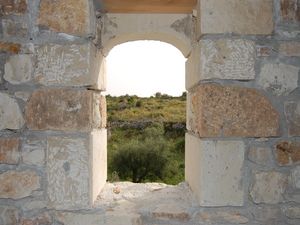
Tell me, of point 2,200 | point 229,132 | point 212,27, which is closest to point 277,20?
point 212,27

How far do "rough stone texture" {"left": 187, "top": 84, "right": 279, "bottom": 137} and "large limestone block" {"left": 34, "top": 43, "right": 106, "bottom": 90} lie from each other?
2.44 ft

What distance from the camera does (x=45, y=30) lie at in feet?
7.09

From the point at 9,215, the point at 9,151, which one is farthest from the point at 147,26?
the point at 9,215

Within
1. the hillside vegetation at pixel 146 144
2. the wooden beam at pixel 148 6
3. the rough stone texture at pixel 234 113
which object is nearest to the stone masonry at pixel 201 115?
the rough stone texture at pixel 234 113

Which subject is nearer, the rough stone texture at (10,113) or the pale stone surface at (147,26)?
the rough stone texture at (10,113)

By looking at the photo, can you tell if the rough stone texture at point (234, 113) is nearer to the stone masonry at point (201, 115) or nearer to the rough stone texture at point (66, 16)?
the stone masonry at point (201, 115)

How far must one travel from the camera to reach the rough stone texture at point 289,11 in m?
2.16

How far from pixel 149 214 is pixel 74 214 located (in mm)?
477

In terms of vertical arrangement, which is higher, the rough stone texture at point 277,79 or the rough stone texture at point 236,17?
the rough stone texture at point 236,17

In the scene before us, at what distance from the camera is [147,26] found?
8.21ft

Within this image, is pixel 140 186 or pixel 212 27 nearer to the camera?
pixel 212 27

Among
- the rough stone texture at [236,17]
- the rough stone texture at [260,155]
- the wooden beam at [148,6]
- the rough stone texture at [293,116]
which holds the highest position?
the wooden beam at [148,6]

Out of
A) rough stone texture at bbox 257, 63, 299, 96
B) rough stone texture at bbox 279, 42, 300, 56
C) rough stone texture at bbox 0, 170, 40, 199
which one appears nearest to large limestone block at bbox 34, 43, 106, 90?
rough stone texture at bbox 0, 170, 40, 199

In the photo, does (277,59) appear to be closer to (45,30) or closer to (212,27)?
(212,27)
